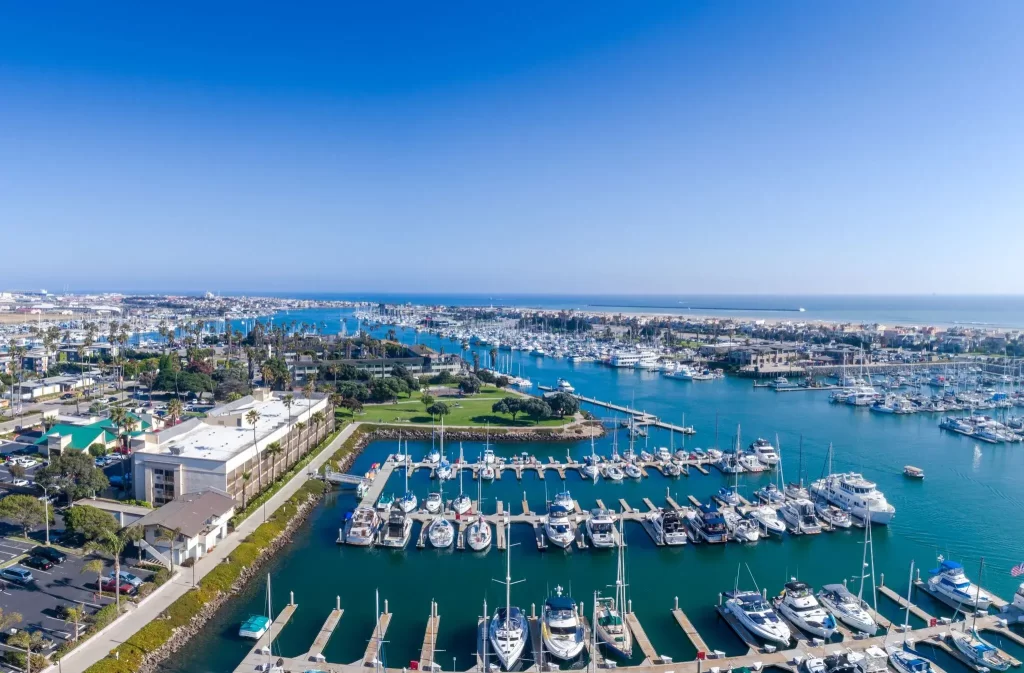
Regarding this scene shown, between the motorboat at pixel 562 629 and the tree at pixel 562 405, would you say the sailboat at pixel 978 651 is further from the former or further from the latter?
the tree at pixel 562 405

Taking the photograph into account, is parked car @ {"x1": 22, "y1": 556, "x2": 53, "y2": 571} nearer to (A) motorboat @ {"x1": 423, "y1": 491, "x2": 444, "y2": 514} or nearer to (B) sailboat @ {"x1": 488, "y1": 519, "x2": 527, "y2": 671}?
(A) motorboat @ {"x1": 423, "y1": 491, "x2": 444, "y2": 514}

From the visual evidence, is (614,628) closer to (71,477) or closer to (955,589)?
(955,589)

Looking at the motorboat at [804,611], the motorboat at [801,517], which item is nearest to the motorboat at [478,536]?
the motorboat at [804,611]

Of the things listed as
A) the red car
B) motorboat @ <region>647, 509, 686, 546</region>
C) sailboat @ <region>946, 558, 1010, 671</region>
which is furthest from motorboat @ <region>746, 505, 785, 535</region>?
the red car

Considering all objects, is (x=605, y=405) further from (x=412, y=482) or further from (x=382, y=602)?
(x=382, y=602)

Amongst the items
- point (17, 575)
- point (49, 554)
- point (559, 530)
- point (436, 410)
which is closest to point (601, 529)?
point (559, 530)
